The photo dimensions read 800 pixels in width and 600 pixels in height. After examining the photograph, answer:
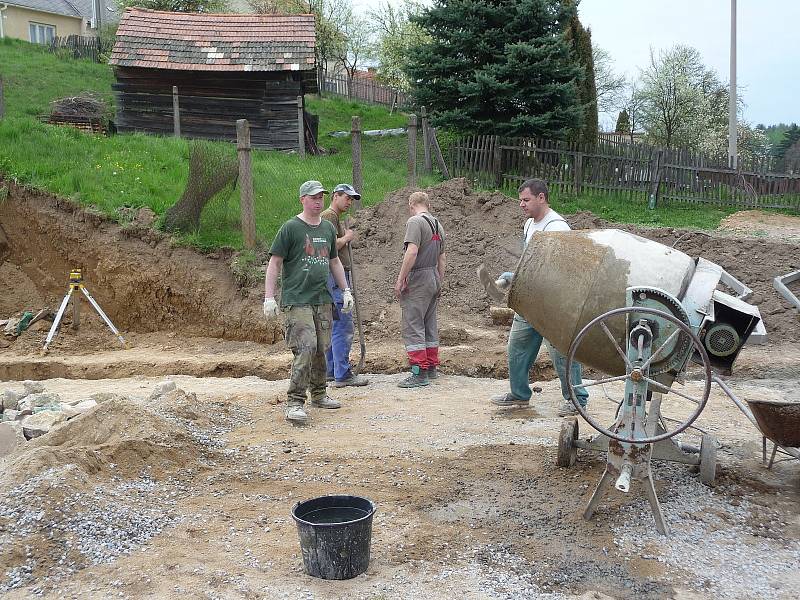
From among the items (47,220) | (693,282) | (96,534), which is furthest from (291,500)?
(47,220)

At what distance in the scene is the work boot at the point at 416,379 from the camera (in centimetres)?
789

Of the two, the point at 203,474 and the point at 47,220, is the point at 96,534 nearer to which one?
the point at 203,474

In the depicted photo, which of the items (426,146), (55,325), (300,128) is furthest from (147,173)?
(426,146)

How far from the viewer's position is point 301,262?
6.61 meters

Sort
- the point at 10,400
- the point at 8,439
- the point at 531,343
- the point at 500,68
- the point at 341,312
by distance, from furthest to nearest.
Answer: the point at 500,68
the point at 341,312
the point at 10,400
the point at 531,343
the point at 8,439

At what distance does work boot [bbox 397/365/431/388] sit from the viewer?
311 inches

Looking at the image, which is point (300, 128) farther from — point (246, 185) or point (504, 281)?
point (504, 281)

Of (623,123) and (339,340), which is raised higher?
(623,123)

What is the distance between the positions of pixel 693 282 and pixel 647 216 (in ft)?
40.4

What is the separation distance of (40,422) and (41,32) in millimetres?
41834

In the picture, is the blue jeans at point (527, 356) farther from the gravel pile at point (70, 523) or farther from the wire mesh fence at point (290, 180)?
the wire mesh fence at point (290, 180)

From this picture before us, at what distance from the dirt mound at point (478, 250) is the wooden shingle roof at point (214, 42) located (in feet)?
26.5

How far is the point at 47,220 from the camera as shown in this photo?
39.0ft

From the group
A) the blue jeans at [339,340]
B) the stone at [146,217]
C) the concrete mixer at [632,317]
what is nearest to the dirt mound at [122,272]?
the stone at [146,217]
